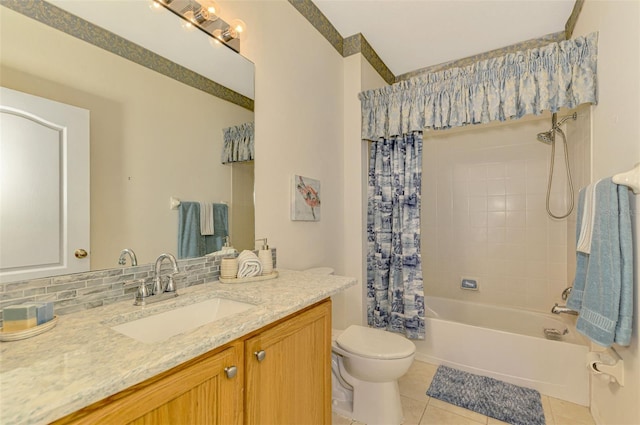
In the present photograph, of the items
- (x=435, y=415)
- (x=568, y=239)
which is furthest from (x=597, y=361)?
(x=568, y=239)

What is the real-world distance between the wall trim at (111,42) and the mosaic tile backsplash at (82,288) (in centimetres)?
81

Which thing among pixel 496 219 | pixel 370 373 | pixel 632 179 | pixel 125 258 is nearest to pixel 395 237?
pixel 370 373

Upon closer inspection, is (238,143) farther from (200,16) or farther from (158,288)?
(158,288)

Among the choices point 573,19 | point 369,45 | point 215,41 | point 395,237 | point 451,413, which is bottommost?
point 451,413

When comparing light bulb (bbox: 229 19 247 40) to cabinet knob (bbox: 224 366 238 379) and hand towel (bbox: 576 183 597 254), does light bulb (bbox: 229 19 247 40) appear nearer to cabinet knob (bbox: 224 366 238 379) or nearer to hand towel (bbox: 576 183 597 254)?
cabinet knob (bbox: 224 366 238 379)

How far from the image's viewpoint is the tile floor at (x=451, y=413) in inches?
65.4

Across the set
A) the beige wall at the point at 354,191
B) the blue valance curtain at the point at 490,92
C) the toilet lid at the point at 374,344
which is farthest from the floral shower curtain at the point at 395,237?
the toilet lid at the point at 374,344

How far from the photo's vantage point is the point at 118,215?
1056 mm

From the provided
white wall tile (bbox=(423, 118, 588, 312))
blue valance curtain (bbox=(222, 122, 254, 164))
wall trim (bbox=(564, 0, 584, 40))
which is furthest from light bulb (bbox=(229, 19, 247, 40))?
white wall tile (bbox=(423, 118, 588, 312))

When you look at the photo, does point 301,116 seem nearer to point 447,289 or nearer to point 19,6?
point 19,6

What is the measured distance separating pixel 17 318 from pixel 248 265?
2.56 ft

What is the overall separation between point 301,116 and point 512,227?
2273 mm

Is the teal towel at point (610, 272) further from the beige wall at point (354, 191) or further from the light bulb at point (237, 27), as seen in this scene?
the light bulb at point (237, 27)

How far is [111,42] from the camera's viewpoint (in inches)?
41.3
